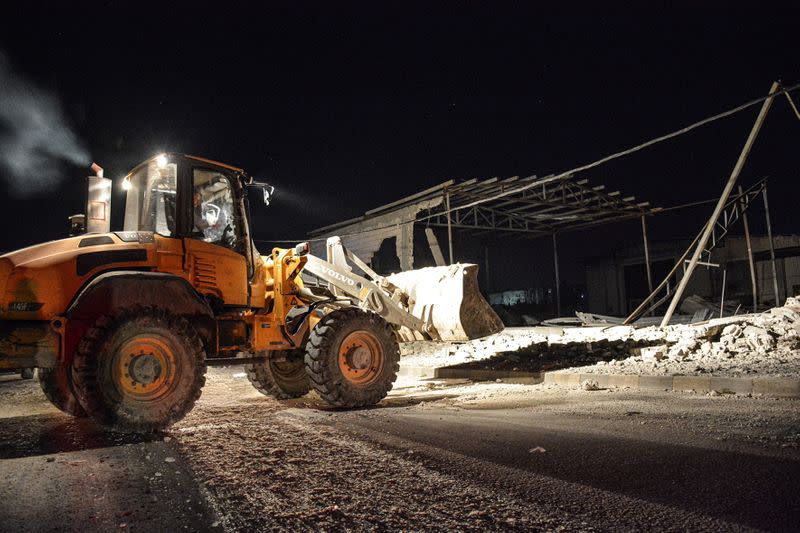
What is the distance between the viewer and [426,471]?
3.96 meters

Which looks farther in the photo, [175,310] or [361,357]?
[361,357]

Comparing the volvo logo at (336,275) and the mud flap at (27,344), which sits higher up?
the volvo logo at (336,275)

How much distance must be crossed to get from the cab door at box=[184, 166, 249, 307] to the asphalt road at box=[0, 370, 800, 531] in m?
1.52

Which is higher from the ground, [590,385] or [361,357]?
[361,357]

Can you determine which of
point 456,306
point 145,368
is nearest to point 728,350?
point 456,306

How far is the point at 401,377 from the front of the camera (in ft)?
37.7

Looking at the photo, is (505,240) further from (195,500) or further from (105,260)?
(195,500)

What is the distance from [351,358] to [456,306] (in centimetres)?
307

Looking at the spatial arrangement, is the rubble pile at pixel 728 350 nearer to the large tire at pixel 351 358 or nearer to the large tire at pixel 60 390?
the large tire at pixel 351 358

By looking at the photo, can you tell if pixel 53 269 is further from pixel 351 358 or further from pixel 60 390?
pixel 351 358

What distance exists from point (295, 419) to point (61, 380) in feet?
8.96

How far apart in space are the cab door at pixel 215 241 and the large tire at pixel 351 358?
43.3 inches

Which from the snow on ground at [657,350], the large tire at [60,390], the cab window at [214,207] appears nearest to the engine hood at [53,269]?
the cab window at [214,207]

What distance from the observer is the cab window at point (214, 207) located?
6.64 m
